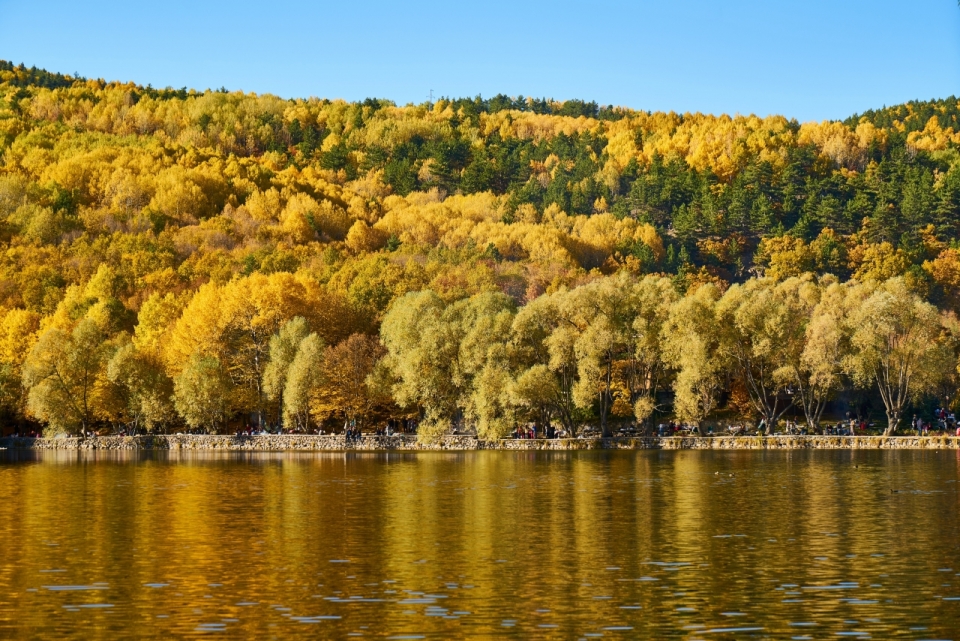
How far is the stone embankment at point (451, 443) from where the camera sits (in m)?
88.7

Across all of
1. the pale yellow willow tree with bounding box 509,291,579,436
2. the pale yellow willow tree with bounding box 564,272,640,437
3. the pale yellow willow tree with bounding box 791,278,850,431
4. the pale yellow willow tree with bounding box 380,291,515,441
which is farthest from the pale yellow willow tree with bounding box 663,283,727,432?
the pale yellow willow tree with bounding box 380,291,515,441

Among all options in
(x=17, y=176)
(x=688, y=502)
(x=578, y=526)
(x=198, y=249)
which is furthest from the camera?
(x=17, y=176)

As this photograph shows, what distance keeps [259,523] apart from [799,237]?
142 metres

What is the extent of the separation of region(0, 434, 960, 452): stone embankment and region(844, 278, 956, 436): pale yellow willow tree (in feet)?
13.6

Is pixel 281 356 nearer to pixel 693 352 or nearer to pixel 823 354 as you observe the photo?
pixel 693 352

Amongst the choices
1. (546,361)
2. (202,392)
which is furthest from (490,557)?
(202,392)

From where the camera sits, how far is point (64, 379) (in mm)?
107688

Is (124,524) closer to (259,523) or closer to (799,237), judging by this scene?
(259,523)

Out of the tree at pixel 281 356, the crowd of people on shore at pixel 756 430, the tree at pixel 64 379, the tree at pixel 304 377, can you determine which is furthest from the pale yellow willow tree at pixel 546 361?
the tree at pixel 64 379

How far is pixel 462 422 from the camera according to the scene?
100 meters

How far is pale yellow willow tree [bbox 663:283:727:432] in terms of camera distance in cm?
9144

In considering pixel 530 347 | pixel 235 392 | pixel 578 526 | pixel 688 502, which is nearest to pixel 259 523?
pixel 578 526

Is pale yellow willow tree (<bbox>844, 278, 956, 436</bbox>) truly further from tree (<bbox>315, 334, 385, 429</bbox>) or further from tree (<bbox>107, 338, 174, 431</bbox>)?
tree (<bbox>107, 338, 174, 431</bbox>)

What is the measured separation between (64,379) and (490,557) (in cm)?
8035
